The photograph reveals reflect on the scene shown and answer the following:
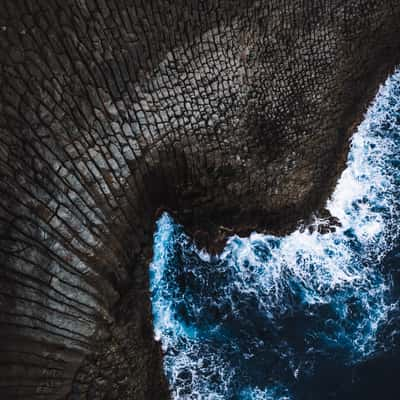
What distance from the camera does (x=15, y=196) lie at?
178 inches

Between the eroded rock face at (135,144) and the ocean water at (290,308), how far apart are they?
343 millimetres

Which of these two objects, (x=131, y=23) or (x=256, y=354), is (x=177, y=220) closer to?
(x=256, y=354)

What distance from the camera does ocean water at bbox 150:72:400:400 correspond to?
6227 mm

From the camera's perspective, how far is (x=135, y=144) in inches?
216

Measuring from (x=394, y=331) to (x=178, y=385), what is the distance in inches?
118

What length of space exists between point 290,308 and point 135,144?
123 inches

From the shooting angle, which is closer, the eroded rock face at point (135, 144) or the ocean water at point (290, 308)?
the eroded rock face at point (135, 144)

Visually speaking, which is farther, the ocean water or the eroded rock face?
the ocean water

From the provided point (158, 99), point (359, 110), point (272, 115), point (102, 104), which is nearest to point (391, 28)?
point (359, 110)

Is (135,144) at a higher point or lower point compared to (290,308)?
higher

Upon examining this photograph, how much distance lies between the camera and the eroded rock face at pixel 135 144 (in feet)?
15.0

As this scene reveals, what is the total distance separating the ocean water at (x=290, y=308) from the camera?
623cm

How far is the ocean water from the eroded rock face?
343 mm

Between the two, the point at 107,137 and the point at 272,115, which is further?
the point at 272,115
